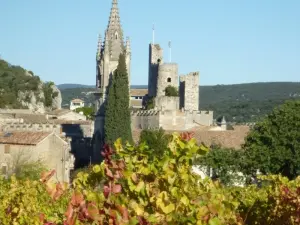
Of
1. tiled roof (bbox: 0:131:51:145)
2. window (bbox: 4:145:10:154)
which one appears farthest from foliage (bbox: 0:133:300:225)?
window (bbox: 4:145:10:154)

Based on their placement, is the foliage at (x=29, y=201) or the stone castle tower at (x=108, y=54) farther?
the stone castle tower at (x=108, y=54)

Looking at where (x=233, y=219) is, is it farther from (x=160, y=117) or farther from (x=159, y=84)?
(x=159, y=84)

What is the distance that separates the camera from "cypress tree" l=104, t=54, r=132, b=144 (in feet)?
171

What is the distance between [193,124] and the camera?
63531mm

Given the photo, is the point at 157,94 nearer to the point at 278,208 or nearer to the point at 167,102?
the point at 167,102

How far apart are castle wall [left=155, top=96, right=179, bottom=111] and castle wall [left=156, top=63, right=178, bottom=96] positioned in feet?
14.0

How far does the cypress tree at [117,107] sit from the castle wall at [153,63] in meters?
20.5

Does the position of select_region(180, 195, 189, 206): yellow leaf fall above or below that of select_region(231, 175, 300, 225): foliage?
above

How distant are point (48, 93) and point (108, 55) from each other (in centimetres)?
3948

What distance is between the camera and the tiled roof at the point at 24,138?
1665 inches

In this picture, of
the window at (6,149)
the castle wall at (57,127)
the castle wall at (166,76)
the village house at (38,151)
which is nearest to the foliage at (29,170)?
the village house at (38,151)

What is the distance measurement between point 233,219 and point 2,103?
82.1 metres

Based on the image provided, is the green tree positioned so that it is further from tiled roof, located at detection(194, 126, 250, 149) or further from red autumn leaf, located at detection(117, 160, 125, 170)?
red autumn leaf, located at detection(117, 160, 125, 170)

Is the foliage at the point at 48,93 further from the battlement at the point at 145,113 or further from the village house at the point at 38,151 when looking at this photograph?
the village house at the point at 38,151
